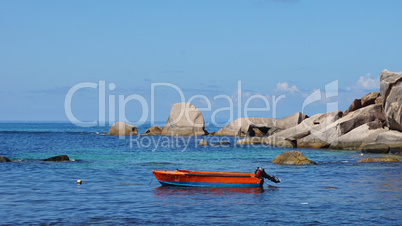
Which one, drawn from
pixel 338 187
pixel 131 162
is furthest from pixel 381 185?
pixel 131 162

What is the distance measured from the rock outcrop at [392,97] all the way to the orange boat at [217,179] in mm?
26330

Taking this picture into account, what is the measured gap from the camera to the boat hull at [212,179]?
26234mm

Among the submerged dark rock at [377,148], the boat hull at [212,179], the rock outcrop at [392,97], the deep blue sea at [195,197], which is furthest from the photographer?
the rock outcrop at [392,97]

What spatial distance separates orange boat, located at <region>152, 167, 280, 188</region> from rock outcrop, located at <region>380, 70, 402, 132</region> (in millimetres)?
26330

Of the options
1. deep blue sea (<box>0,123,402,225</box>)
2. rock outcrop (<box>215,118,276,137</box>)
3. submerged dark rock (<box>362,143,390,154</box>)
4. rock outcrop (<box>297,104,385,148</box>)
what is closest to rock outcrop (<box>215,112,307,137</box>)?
rock outcrop (<box>215,118,276,137</box>)

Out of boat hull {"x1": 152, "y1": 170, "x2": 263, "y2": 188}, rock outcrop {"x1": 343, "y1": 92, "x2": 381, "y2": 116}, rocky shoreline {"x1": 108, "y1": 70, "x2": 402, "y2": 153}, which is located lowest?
boat hull {"x1": 152, "y1": 170, "x2": 263, "y2": 188}

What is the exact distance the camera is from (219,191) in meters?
25.5

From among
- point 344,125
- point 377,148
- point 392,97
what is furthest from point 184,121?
point 377,148

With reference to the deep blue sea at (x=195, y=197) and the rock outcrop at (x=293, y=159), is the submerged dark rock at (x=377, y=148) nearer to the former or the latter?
the deep blue sea at (x=195, y=197)

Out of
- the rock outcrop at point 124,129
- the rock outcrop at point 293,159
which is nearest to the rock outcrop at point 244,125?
the rock outcrop at point 124,129

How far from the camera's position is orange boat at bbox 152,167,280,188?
26250 millimetres

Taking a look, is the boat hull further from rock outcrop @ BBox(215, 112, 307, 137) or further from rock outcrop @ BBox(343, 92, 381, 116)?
rock outcrop @ BBox(215, 112, 307, 137)

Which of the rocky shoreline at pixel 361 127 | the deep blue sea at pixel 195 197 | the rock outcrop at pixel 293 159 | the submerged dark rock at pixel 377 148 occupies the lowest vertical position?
the deep blue sea at pixel 195 197

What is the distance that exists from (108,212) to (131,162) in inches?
897
